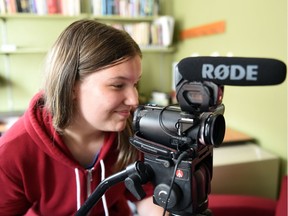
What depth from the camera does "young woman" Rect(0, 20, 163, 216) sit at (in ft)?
2.47

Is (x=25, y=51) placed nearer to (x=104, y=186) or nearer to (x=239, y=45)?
(x=239, y=45)

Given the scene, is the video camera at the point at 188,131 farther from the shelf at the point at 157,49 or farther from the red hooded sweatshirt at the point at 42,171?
the shelf at the point at 157,49

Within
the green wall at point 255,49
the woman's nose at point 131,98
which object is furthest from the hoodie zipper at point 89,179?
the green wall at point 255,49

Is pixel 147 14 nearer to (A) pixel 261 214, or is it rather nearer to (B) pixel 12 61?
(B) pixel 12 61

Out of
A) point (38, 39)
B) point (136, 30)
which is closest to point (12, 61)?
point (38, 39)

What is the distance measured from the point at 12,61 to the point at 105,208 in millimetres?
2247

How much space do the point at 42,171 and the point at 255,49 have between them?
1.44 meters

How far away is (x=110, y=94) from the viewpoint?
0.74 metres

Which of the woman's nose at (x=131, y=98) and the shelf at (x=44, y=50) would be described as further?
the shelf at (x=44, y=50)

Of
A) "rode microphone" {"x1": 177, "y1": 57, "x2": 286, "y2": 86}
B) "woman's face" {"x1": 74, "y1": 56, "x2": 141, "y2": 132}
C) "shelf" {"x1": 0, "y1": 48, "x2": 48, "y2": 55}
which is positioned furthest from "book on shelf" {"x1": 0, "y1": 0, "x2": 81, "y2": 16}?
"rode microphone" {"x1": 177, "y1": 57, "x2": 286, "y2": 86}

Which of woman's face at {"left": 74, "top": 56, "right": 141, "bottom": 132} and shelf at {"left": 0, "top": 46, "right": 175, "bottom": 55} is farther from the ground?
woman's face at {"left": 74, "top": 56, "right": 141, "bottom": 132}

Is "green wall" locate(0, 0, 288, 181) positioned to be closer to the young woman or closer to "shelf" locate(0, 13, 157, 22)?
"shelf" locate(0, 13, 157, 22)

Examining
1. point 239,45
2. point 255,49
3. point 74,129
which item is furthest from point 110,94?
point 239,45

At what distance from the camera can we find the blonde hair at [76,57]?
2.46 ft
